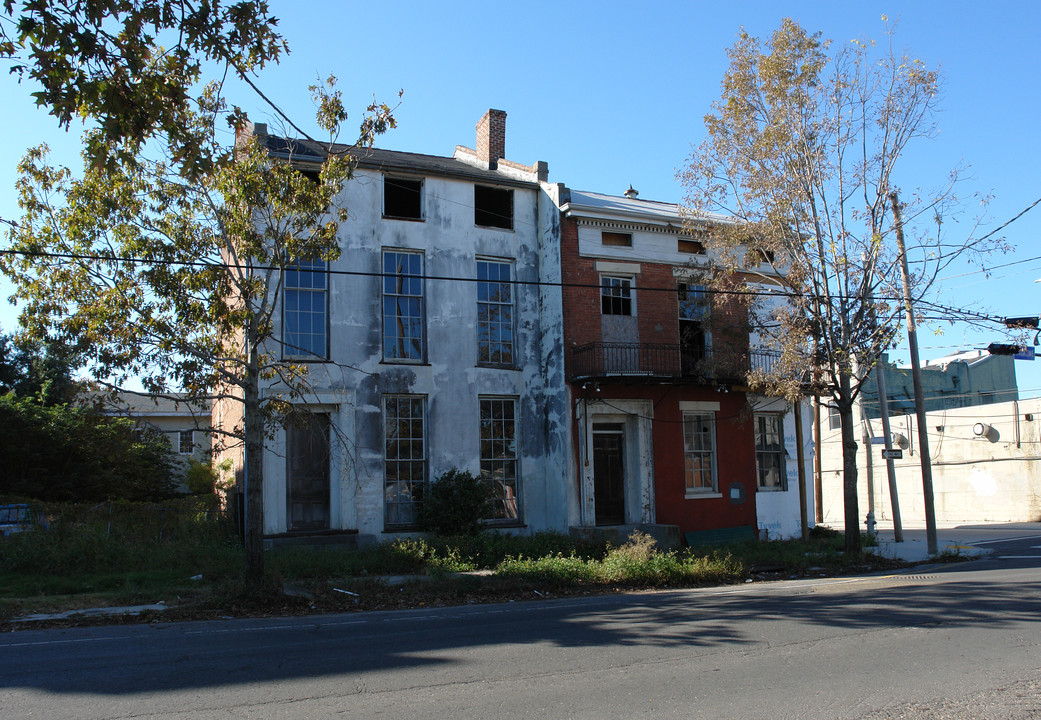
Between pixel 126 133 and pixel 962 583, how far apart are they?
518 inches

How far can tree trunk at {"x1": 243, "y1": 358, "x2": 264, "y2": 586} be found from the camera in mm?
12070

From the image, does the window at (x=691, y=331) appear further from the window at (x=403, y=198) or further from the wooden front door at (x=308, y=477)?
the wooden front door at (x=308, y=477)

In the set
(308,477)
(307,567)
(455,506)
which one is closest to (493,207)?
(455,506)

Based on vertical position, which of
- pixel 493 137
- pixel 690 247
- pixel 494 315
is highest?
pixel 493 137

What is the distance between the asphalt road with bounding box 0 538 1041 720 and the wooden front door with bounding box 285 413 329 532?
718 centimetres

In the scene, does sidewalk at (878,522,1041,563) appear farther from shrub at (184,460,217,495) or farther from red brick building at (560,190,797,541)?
shrub at (184,460,217,495)

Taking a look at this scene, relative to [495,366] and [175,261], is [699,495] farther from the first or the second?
[175,261]

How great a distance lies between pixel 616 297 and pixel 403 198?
603 centimetres

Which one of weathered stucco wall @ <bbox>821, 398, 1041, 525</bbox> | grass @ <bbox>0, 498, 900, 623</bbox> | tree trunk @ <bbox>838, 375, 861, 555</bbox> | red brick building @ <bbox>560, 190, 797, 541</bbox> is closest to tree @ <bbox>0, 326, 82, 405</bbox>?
grass @ <bbox>0, 498, 900, 623</bbox>

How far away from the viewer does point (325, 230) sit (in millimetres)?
12414

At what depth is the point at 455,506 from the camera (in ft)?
59.6

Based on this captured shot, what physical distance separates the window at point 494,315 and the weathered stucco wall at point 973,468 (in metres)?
18.6

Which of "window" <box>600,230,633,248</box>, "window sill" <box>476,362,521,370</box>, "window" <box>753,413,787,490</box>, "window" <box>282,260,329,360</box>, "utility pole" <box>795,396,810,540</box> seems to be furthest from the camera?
"window" <box>753,413,787,490</box>

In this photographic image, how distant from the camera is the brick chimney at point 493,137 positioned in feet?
73.4
